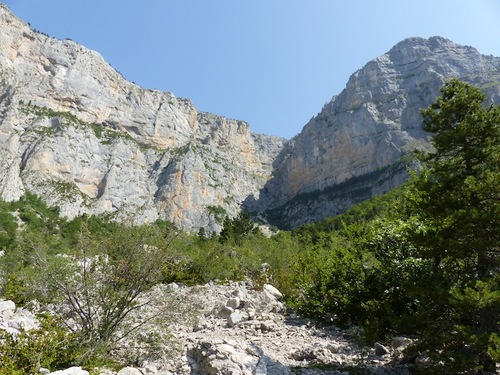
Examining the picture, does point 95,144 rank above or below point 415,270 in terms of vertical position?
above

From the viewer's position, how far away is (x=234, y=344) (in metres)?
7.39

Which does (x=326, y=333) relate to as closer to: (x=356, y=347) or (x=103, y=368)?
(x=356, y=347)

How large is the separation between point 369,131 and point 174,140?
69.5 metres

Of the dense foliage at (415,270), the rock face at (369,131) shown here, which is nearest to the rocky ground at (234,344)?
the dense foliage at (415,270)

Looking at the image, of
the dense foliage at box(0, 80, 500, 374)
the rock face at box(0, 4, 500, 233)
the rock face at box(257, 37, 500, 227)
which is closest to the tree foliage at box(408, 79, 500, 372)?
the dense foliage at box(0, 80, 500, 374)

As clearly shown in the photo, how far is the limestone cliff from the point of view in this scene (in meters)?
83.9

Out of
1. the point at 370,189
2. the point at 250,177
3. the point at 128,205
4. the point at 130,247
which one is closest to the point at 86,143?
the point at 128,205

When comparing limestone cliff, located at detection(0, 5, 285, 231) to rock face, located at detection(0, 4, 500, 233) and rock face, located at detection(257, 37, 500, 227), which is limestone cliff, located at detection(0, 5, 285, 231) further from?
rock face, located at detection(257, 37, 500, 227)

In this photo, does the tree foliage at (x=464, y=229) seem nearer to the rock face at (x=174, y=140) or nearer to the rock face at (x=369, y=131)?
the rock face at (x=174, y=140)

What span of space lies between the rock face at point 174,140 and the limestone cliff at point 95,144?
13.0 inches

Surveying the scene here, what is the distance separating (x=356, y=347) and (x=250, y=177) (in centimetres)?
13663

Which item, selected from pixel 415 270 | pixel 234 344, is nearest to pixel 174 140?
pixel 415 270

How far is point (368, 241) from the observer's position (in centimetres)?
1116

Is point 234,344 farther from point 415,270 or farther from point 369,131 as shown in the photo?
point 369,131
